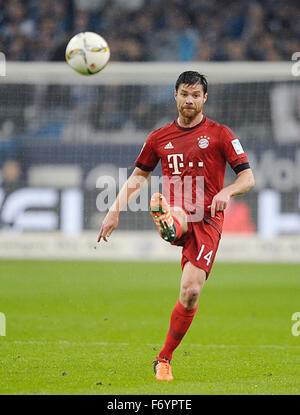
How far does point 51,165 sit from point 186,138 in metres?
11.0

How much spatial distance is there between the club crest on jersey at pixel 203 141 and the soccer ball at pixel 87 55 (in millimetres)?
3089

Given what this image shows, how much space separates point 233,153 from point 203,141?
0.28 m

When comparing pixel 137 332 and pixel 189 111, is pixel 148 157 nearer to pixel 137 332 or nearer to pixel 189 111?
pixel 189 111

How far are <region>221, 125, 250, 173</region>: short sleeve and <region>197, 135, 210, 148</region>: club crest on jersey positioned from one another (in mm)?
129

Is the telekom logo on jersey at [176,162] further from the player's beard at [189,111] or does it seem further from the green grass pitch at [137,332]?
the green grass pitch at [137,332]

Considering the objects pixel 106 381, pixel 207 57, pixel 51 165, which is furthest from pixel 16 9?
pixel 106 381

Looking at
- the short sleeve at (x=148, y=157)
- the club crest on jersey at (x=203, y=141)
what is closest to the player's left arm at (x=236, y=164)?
the club crest on jersey at (x=203, y=141)

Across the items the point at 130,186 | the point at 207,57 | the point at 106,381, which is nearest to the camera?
the point at 106,381

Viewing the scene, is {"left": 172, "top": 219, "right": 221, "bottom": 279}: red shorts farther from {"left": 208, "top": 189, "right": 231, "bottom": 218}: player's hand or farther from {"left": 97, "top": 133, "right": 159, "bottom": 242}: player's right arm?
{"left": 97, "top": 133, "right": 159, "bottom": 242}: player's right arm

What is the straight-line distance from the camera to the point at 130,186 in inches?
249

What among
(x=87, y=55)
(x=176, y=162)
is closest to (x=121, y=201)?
(x=176, y=162)

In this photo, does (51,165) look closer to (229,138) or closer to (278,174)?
(278,174)

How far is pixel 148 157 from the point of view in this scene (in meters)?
6.34

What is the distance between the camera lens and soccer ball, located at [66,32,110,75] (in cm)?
873
